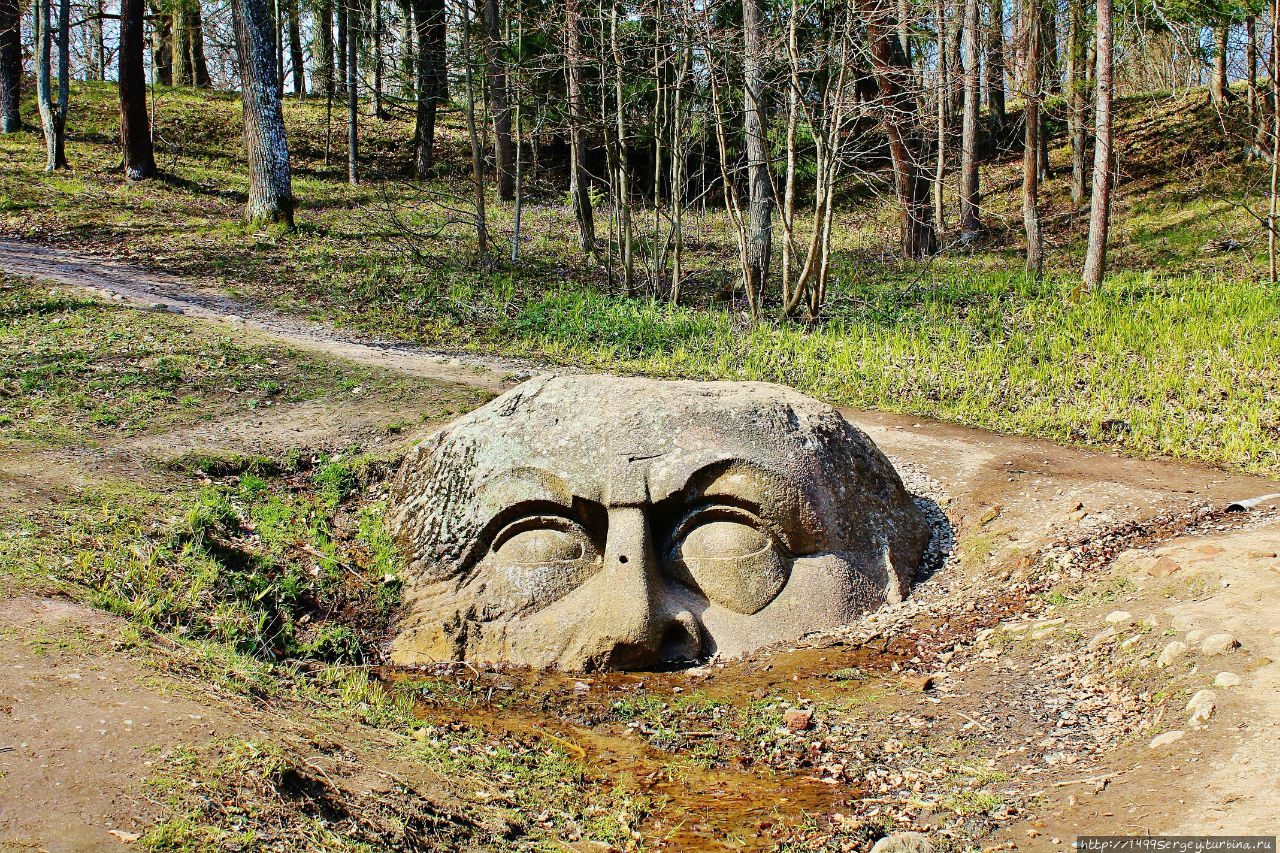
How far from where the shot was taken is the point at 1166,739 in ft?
10.0

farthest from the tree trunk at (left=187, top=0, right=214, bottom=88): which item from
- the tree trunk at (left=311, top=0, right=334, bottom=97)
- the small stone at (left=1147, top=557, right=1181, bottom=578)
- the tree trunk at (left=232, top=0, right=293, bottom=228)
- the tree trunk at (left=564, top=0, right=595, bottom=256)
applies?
the small stone at (left=1147, top=557, right=1181, bottom=578)

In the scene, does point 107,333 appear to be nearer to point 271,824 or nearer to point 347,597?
point 347,597

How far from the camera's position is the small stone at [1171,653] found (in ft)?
11.7

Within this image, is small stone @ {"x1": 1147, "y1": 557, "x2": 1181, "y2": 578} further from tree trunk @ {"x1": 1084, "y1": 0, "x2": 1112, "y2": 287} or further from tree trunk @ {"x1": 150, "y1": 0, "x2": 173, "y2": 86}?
tree trunk @ {"x1": 150, "y1": 0, "x2": 173, "y2": 86}

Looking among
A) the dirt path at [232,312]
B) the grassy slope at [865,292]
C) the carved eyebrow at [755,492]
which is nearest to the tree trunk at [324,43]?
the grassy slope at [865,292]

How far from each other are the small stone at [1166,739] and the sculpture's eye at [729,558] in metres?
1.94

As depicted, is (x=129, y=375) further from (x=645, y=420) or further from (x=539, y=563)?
(x=645, y=420)

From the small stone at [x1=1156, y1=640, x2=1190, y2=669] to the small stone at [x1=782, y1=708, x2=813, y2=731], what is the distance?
1.41 meters

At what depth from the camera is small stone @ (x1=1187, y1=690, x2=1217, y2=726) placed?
121 inches

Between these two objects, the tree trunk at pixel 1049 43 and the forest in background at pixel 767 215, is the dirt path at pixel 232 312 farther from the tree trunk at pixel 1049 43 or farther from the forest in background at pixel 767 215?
the tree trunk at pixel 1049 43

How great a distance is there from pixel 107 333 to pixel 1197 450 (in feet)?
29.5

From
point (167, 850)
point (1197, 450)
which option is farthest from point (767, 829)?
point (1197, 450)

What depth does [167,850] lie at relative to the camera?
2.28 m

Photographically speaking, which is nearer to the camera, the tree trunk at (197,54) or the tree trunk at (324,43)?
the tree trunk at (324,43)
